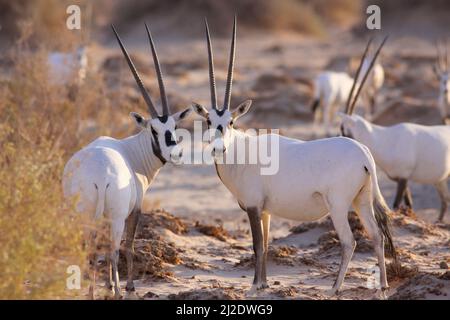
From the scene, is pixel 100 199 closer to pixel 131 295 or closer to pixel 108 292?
pixel 108 292

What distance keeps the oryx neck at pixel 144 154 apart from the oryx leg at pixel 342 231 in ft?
4.95

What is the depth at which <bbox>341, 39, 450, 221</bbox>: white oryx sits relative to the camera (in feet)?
36.6

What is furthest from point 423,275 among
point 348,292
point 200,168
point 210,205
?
point 200,168

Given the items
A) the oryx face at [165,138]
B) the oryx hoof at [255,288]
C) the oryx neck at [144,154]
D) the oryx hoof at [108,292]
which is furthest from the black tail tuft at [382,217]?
the oryx hoof at [108,292]

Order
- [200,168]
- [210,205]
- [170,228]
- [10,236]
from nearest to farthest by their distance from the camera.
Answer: [10,236], [170,228], [210,205], [200,168]

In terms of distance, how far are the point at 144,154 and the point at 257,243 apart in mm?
1179

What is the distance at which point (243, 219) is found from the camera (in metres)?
11.7

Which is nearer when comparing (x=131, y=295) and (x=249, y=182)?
(x=131, y=295)

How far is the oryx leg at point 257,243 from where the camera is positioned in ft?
24.2

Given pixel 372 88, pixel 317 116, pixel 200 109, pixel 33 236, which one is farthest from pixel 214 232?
pixel 372 88

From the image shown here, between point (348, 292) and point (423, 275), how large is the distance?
23.3 inches

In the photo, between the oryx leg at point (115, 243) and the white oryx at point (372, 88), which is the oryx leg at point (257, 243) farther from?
the white oryx at point (372, 88)

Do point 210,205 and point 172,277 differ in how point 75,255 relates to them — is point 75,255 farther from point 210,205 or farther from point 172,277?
point 210,205

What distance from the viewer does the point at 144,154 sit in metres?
7.75
